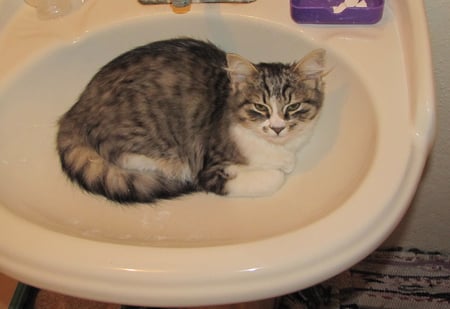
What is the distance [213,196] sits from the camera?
89 cm

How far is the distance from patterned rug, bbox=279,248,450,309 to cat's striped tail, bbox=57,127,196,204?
62 centimetres

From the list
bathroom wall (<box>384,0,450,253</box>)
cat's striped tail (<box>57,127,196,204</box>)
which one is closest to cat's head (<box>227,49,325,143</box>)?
cat's striped tail (<box>57,127,196,204</box>)

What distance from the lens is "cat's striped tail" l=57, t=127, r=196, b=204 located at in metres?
0.87

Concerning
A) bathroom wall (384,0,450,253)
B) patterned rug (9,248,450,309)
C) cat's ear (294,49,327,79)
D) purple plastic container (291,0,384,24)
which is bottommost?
patterned rug (9,248,450,309)

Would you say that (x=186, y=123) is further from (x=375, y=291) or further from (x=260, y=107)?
(x=375, y=291)

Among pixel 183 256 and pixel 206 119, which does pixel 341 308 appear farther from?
pixel 183 256

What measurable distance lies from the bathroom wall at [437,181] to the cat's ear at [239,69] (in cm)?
39

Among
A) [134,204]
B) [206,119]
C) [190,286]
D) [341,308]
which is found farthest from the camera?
[341,308]

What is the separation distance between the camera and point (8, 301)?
4.61 feet

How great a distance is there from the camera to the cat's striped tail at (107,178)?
0.87 m

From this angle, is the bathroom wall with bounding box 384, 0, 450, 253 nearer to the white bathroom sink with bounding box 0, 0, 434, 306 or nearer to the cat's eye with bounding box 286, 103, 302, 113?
the white bathroom sink with bounding box 0, 0, 434, 306

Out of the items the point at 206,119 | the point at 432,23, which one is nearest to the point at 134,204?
the point at 206,119

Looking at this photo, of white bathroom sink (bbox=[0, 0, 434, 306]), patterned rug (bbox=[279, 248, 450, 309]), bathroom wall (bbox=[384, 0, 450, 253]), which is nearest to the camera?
white bathroom sink (bbox=[0, 0, 434, 306])

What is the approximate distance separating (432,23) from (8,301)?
126 cm
